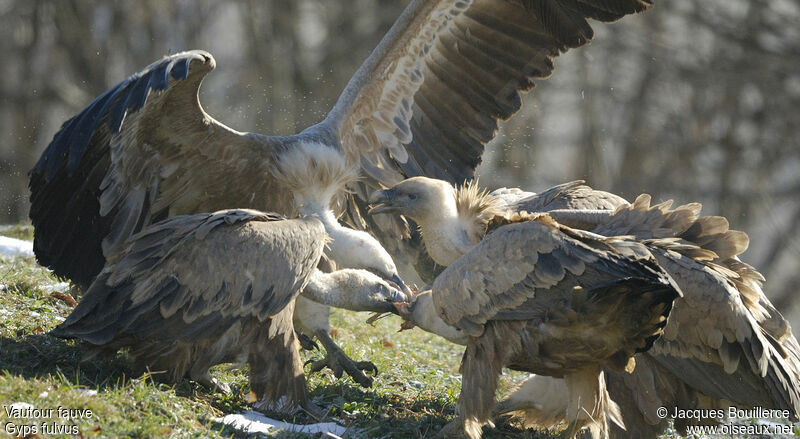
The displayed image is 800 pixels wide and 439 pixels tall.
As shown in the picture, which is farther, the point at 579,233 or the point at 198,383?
the point at 198,383

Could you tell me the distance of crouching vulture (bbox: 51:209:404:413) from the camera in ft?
15.6

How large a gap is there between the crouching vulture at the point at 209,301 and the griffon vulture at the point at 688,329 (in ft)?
2.61

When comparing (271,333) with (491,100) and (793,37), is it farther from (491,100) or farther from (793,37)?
(793,37)

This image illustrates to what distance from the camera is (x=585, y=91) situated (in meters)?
16.4

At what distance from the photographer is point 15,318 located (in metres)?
5.60

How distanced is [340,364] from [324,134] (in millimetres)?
1687

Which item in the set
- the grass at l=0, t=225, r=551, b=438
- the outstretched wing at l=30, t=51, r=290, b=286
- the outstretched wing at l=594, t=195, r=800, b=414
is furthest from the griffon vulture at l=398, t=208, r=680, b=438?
the outstretched wing at l=30, t=51, r=290, b=286

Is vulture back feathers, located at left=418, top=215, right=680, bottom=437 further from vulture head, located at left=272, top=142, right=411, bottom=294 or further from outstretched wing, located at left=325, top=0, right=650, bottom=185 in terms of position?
outstretched wing, located at left=325, top=0, right=650, bottom=185

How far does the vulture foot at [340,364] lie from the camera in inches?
227

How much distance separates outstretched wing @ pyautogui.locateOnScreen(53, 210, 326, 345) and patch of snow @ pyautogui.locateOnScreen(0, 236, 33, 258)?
3078 millimetres

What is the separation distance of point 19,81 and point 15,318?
1272cm

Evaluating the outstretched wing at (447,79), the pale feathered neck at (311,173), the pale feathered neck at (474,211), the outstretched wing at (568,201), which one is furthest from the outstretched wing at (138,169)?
the outstretched wing at (568,201)

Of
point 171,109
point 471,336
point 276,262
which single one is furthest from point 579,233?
point 171,109

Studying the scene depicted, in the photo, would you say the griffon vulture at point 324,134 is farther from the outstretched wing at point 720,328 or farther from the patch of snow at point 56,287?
the outstretched wing at point 720,328
